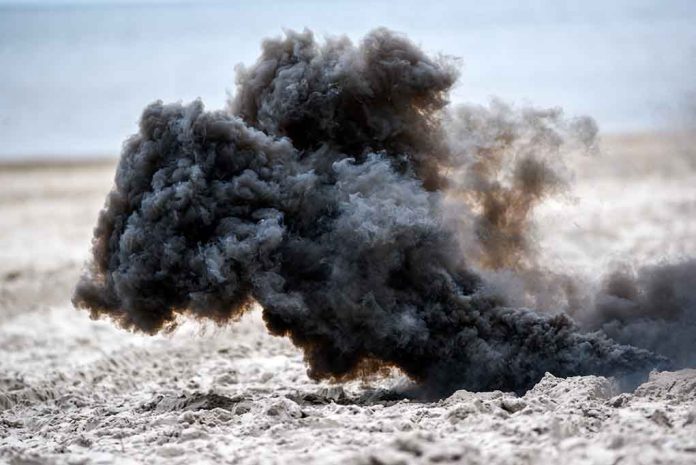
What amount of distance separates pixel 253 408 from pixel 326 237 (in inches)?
59.6

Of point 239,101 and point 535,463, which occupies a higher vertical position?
point 239,101

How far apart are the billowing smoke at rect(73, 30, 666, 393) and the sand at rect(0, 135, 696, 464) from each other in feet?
1.69

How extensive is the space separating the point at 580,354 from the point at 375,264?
184cm

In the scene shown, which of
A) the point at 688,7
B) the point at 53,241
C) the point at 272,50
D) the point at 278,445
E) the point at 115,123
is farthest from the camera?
the point at 688,7

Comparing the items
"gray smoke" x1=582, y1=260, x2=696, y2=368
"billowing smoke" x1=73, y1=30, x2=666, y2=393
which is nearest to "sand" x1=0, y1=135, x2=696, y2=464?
"billowing smoke" x1=73, y1=30, x2=666, y2=393

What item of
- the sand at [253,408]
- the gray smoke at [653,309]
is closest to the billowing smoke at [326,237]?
the gray smoke at [653,309]

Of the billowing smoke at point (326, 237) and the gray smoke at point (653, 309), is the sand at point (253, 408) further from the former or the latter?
the gray smoke at point (653, 309)

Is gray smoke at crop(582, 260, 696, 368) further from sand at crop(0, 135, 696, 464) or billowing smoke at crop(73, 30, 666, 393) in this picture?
sand at crop(0, 135, 696, 464)

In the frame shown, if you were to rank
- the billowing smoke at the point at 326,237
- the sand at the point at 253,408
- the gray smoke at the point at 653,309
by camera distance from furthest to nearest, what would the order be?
the gray smoke at the point at 653,309 < the billowing smoke at the point at 326,237 < the sand at the point at 253,408

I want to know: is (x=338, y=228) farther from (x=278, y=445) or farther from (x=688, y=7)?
(x=688, y=7)

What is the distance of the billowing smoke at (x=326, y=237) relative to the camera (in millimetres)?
9398

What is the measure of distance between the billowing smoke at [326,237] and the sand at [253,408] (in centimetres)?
51

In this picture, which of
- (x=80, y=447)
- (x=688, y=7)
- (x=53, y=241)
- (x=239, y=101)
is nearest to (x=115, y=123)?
(x=53, y=241)

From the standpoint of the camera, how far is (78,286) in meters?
9.91
